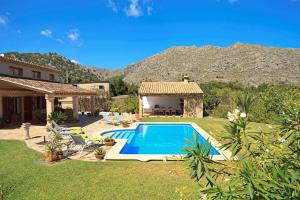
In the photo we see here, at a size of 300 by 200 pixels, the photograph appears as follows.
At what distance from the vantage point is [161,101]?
102ft

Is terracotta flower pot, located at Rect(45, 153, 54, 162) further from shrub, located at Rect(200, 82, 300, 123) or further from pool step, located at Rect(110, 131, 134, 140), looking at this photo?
shrub, located at Rect(200, 82, 300, 123)

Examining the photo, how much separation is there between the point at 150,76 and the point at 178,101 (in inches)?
1708

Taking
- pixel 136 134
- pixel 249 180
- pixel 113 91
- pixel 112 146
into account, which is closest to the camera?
pixel 249 180

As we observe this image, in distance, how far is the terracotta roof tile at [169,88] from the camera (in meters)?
27.8

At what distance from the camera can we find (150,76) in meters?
73.9

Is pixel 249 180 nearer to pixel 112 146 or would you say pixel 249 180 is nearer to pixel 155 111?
pixel 112 146

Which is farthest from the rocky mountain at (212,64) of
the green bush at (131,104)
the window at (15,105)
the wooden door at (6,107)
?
the wooden door at (6,107)

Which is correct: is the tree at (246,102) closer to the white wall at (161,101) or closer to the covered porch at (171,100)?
the covered porch at (171,100)

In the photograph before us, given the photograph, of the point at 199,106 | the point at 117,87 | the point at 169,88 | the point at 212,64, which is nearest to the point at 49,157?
the point at 199,106

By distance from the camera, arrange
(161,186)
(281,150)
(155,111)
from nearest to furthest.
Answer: (281,150) < (161,186) < (155,111)

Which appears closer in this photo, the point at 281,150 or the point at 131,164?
the point at 281,150

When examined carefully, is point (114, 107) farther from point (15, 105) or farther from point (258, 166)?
point (258, 166)

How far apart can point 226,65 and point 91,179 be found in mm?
71644

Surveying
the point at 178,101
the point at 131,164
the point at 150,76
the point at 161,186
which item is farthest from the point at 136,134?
the point at 150,76
